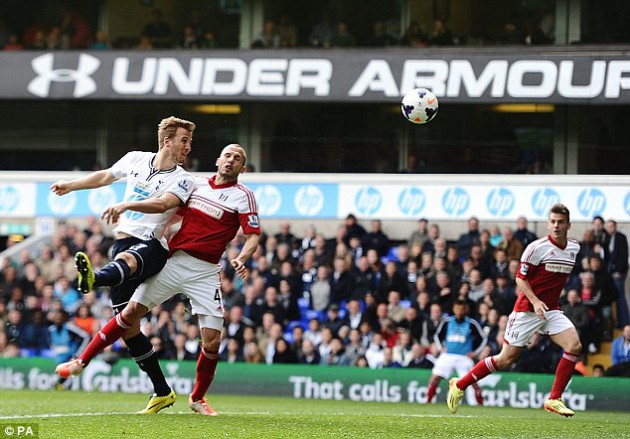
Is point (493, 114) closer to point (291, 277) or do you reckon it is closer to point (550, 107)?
point (550, 107)

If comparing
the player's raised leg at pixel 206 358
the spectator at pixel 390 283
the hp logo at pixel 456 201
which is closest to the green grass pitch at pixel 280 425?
the player's raised leg at pixel 206 358

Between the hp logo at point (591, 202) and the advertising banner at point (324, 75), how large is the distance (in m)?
1.59

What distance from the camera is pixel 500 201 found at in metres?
19.2

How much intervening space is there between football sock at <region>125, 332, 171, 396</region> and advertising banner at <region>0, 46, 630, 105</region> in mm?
11013

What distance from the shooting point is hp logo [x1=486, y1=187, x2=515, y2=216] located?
1908 centimetres

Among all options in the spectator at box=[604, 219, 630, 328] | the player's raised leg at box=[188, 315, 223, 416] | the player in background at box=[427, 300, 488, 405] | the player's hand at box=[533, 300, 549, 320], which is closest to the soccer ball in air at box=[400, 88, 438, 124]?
the player's hand at box=[533, 300, 549, 320]

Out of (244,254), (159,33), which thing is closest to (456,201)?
(159,33)

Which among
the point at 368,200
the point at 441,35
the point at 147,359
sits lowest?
the point at 147,359

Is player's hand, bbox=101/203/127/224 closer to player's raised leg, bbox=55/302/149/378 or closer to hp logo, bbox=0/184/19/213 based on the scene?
player's raised leg, bbox=55/302/149/378

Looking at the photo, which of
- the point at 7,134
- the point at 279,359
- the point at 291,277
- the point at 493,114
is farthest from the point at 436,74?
the point at 7,134

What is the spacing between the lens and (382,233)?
1858 cm

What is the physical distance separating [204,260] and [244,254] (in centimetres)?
47

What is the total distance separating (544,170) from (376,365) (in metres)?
5.08

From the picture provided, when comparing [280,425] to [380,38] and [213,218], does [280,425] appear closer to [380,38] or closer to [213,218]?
[213,218]
